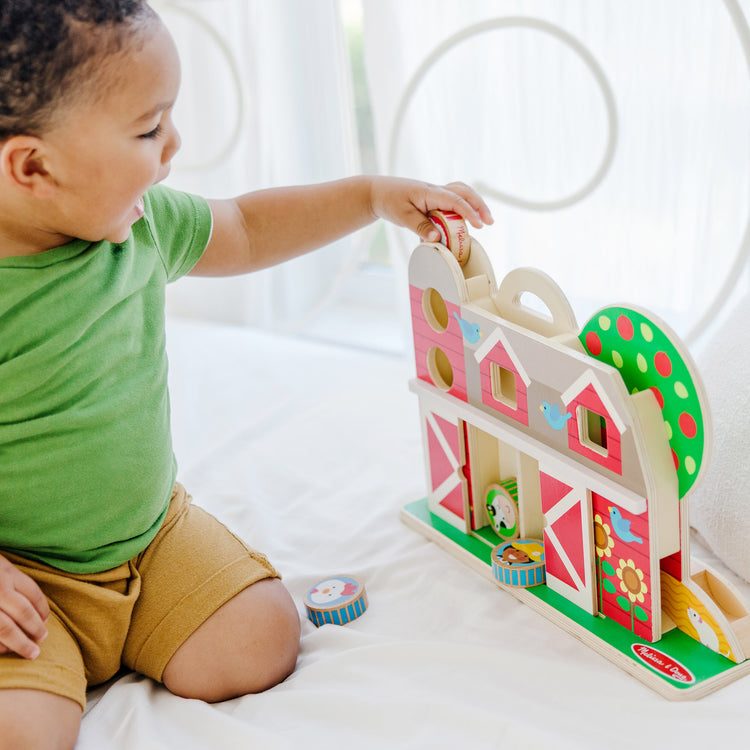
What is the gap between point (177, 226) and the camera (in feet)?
2.97

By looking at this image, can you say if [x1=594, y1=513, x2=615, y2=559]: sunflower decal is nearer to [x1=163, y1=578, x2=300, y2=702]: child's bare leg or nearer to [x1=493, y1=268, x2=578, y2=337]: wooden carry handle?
[x1=493, y1=268, x2=578, y2=337]: wooden carry handle

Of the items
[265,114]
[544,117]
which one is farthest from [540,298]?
[265,114]

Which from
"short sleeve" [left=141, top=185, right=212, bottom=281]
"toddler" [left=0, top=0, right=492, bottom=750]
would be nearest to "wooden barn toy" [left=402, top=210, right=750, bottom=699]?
"toddler" [left=0, top=0, right=492, bottom=750]

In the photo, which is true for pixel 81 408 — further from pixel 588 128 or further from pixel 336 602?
pixel 588 128

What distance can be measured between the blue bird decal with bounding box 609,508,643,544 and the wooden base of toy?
86 millimetres

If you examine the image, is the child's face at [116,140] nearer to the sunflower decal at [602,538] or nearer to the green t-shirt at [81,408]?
the green t-shirt at [81,408]

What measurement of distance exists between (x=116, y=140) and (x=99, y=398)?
0.22 metres

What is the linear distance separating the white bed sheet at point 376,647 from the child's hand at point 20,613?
9 cm

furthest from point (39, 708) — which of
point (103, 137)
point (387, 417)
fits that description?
point (387, 417)

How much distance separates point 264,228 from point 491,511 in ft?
1.17

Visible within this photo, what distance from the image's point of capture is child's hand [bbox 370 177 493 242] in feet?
2.89

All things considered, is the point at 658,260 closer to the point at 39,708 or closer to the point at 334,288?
the point at 334,288

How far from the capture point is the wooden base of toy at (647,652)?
710 millimetres

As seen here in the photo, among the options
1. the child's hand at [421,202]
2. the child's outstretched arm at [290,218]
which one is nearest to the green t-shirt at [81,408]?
the child's outstretched arm at [290,218]
